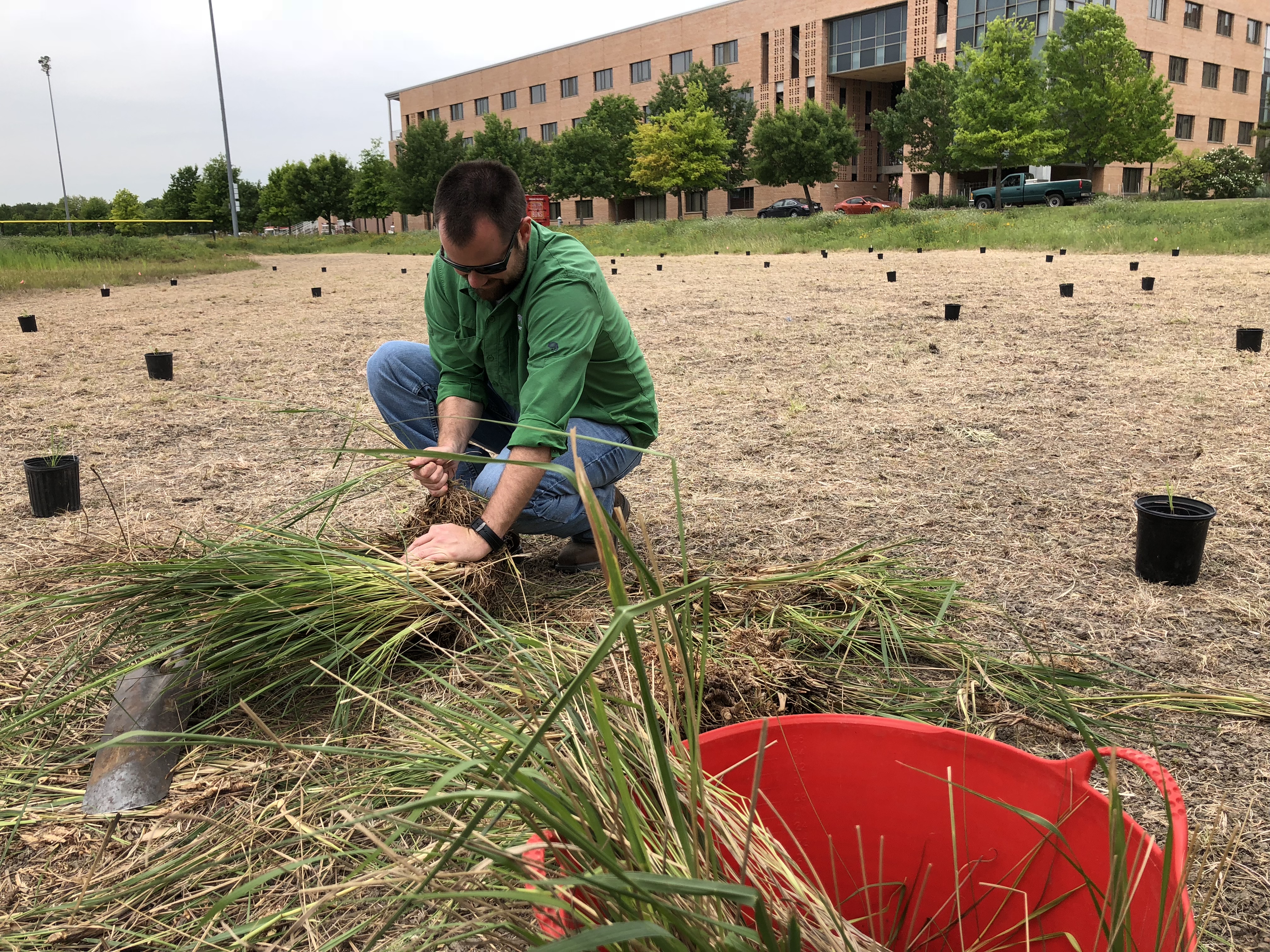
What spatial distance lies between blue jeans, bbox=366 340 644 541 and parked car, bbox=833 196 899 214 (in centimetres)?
3062

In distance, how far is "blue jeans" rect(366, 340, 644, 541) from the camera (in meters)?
2.18

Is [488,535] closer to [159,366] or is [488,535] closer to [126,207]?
[159,366]

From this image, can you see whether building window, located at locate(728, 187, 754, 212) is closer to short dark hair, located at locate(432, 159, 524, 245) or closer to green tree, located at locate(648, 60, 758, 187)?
green tree, located at locate(648, 60, 758, 187)

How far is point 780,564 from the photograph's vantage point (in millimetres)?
2205

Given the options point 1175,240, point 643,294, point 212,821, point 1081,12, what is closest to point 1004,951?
point 212,821

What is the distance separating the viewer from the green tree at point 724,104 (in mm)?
36656

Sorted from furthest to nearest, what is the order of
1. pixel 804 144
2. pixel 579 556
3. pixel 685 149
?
1. pixel 804 144
2. pixel 685 149
3. pixel 579 556

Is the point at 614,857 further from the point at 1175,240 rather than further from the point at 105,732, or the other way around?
the point at 1175,240

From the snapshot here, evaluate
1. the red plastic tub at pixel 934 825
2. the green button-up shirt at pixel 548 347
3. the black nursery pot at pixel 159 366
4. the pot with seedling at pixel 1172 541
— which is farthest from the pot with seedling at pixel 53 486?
the pot with seedling at pixel 1172 541

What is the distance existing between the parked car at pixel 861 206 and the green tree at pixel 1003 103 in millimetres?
6125

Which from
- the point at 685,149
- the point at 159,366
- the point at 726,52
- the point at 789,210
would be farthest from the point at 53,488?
the point at 726,52

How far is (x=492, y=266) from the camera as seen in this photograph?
1962 millimetres

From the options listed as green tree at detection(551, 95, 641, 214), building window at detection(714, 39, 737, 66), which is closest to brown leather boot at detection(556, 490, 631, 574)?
green tree at detection(551, 95, 641, 214)

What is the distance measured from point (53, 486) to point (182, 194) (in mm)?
57397
